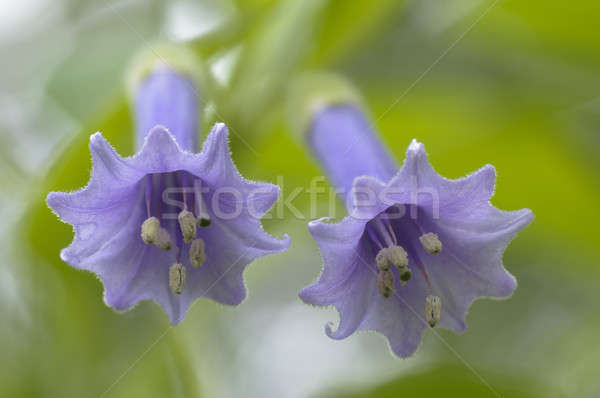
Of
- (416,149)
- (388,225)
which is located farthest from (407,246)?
(416,149)

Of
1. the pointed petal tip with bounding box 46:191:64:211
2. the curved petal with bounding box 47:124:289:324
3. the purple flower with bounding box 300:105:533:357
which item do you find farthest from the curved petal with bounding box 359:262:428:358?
the pointed petal tip with bounding box 46:191:64:211

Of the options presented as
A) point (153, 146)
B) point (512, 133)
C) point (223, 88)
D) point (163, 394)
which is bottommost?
point (512, 133)

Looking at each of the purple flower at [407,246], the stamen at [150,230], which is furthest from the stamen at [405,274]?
the stamen at [150,230]

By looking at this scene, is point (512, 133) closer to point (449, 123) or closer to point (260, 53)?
point (449, 123)

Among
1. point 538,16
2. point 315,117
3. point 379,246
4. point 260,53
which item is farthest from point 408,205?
point 538,16

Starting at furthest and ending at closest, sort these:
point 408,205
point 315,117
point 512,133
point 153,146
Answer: point 512,133
point 315,117
point 408,205
point 153,146

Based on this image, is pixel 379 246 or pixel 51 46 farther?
pixel 51 46

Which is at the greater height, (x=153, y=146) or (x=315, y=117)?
(x=153, y=146)

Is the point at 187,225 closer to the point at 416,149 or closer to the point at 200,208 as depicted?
the point at 200,208
